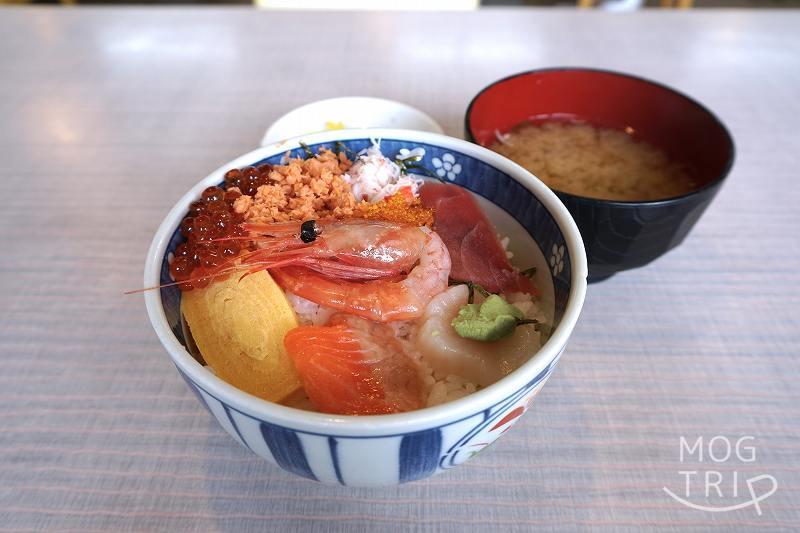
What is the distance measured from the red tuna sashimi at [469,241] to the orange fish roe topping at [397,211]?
0.02 m

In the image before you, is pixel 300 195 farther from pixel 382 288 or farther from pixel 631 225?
pixel 631 225

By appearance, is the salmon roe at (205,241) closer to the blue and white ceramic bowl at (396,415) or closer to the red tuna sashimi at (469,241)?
the blue and white ceramic bowl at (396,415)

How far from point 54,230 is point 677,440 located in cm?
119

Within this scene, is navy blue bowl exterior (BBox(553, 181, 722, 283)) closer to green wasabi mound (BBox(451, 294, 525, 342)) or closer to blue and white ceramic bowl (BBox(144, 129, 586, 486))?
blue and white ceramic bowl (BBox(144, 129, 586, 486))

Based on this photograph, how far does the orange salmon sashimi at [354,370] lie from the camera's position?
25.3 inches

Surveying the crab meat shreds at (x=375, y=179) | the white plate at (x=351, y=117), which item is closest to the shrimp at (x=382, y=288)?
the crab meat shreds at (x=375, y=179)

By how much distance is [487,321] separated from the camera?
0.69m

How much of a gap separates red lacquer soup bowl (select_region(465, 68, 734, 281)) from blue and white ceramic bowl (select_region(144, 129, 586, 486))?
0.13 meters

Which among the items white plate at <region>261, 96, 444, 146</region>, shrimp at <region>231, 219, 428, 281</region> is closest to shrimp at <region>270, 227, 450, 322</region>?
shrimp at <region>231, 219, 428, 281</region>

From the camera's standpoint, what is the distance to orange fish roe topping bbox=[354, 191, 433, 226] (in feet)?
2.72

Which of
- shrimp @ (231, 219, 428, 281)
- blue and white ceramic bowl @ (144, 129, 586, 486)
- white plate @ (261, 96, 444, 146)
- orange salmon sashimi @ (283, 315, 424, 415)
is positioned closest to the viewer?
blue and white ceramic bowl @ (144, 129, 586, 486)

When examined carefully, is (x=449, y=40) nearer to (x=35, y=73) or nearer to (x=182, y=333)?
(x=35, y=73)

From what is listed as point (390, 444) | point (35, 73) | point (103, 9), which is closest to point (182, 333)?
point (390, 444)

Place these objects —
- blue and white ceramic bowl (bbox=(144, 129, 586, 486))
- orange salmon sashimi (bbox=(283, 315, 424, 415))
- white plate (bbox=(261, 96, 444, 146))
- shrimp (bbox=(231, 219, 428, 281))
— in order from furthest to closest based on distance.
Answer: white plate (bbox=(261, 96, 444, 146)), shrimp (bbox=(231, 219, 428, 281)), orange salmon sashimi (bbox=(283, 315, 424, 415)), blue and white ceramic bowl (bbox=(144, 129, 586, 486))
